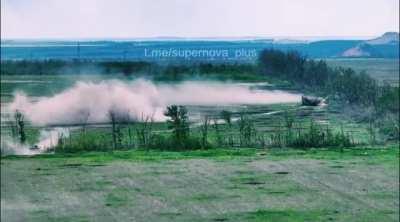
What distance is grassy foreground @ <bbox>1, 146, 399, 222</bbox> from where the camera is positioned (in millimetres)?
6035

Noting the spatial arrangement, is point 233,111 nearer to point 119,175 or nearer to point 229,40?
point 229,40

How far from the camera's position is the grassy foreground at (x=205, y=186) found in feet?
19.8

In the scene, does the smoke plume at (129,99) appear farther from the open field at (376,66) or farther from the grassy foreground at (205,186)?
the open field at (376,66)

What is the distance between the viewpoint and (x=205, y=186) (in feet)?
22.9

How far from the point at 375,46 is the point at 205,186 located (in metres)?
6.06

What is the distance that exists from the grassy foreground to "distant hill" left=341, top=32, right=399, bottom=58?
3.30 metres

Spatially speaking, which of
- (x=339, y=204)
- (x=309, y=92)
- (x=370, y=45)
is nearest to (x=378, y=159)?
(x=339, y=204)

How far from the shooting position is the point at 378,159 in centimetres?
832

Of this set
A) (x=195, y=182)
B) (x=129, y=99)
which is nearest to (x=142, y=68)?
(x=129, y=99)

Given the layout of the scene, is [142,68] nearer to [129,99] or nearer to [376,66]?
[129,99]

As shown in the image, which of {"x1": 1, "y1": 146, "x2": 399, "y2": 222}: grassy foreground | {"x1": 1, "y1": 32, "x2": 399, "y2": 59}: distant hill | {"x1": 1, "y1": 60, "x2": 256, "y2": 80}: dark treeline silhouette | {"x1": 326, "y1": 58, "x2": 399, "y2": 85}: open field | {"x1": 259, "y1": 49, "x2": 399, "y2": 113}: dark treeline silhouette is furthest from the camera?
{"x1": 326, "y1": 58, "x2": 399, "y2": 85}: open field

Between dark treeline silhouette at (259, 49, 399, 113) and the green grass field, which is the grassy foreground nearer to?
the green grass field

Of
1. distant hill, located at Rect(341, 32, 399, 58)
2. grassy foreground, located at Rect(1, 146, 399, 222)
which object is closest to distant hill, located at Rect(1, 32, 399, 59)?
distant hill, located at Rect(341, 32, 399, 58)

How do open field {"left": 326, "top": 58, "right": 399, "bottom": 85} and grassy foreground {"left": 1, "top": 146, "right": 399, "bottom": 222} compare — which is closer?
grassy foreground {"left": 1, "top": 146, "right": 399, "bottom": 222}
